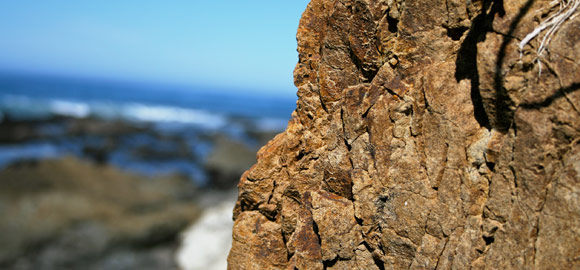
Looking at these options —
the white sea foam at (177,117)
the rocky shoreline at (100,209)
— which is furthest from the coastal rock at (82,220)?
the white sea foam at (177,117)

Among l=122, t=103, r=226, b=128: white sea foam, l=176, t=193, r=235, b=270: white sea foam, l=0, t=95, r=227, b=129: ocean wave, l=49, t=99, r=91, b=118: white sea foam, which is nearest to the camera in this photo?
l=176, t=193, r=235, b=270: white sea foam

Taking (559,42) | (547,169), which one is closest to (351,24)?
(559,42)

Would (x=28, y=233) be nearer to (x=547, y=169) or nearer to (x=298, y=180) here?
(x=298, y=180)

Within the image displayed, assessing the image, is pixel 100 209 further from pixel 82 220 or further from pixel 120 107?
pixel 120 107

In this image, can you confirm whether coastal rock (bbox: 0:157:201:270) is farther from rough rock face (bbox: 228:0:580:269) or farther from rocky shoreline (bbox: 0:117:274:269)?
rough rock face (bbox: 228:0:580:269)

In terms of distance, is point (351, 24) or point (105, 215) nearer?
point (351, 24)

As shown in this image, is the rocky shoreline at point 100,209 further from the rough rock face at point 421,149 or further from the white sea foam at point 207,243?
the rough rock face at point 421,149

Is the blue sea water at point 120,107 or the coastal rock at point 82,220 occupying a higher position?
the blue sea water at point 120,107

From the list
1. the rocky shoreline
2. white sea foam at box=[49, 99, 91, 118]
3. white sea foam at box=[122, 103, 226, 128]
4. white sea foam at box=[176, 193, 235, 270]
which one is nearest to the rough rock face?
white sea foam at box=[176, 193, 235, 270]
